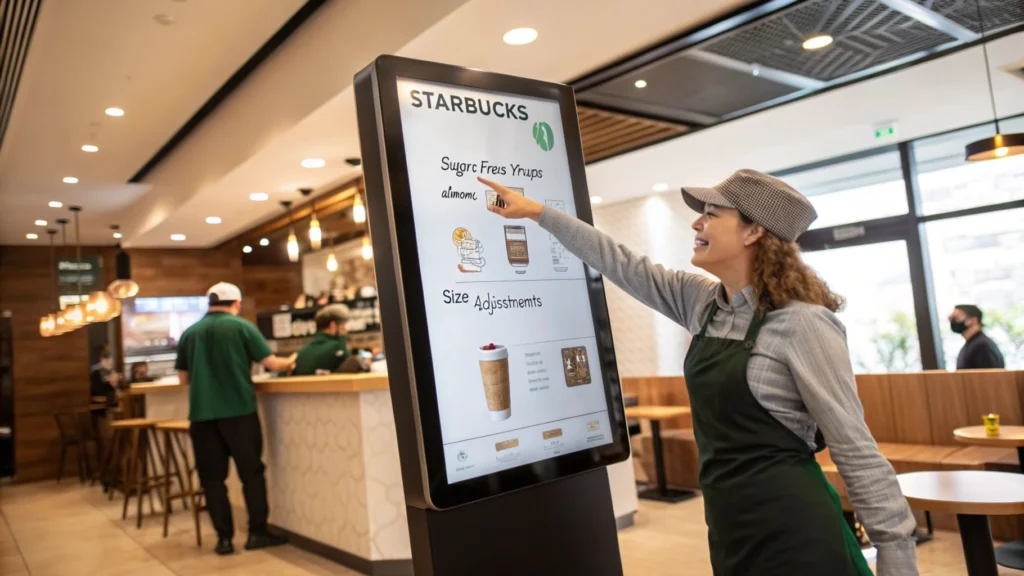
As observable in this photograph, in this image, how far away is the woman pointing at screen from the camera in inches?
57.2

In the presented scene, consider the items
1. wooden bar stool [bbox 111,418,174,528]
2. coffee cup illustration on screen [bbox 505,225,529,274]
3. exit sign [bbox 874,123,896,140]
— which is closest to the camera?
coffee cup illustration on screen [bbox 505,225,529,274]

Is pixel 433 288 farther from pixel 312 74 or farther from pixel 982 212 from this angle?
pixel 982 212

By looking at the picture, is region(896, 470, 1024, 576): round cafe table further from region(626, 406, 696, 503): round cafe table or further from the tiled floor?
region(626, 406, 696, 503): round cafe table

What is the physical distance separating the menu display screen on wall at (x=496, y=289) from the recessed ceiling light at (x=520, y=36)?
2.20 m

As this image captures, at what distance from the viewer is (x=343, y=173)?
21.9 feet

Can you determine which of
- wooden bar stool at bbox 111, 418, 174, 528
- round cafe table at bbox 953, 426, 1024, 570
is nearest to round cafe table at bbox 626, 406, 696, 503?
round cafe table at bbox 953, 426, 1024, 570

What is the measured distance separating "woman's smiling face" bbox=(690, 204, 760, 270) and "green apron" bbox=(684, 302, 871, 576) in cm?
17

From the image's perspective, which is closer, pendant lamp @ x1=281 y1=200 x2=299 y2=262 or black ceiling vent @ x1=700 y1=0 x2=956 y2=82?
black ceiling vent @ x1=700 y1=0 x2=956 y2=82

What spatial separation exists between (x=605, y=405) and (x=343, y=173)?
525 cm

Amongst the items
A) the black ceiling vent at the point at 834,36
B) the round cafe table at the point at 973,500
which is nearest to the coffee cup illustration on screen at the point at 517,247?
the round cafe table at the point at 973,500

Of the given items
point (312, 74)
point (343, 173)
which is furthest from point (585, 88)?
point (343, 173)

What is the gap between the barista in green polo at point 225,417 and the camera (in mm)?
5020

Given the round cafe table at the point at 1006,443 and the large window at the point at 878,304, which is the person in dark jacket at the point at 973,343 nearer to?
the round cafe table at the point at 1006,443

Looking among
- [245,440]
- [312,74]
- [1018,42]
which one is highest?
[312,74]
